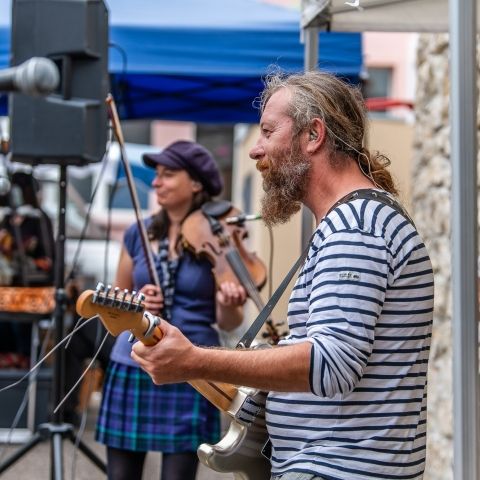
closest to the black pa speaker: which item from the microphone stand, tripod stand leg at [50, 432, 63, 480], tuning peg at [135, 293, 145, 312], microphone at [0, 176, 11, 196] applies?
the microphone stand

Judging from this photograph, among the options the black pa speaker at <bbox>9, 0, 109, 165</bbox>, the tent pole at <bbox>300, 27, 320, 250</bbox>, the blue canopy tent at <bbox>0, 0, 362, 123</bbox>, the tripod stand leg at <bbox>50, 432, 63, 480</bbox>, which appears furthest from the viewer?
the blue canopy tent at <bbox>0, 0, 362, 123</bbox>

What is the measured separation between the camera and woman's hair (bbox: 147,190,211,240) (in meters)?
3.85

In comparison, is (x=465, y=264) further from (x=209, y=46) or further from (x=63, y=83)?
(x=209, y=46)

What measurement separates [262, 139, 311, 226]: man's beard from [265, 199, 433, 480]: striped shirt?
142 mm

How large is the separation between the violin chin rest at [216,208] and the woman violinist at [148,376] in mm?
62

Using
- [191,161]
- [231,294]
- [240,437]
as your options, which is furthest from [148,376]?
[240,437]

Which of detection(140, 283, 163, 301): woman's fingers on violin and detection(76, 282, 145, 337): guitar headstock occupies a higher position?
detection(140, 283, 163, 301): woman's fingers on violin

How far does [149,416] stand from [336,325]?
1.83 m

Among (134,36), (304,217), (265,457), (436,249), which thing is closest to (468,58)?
(265,457)

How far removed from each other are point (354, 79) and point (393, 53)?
11736 mm

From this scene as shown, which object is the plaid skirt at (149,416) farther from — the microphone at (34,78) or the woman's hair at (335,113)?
the microphone at (34,78)

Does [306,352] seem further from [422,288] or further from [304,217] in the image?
[304,217]

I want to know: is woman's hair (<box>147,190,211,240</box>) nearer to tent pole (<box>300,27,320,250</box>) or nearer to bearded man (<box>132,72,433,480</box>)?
tent pole (<box>300,27,320,250</box>)

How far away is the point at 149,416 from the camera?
361 cm
